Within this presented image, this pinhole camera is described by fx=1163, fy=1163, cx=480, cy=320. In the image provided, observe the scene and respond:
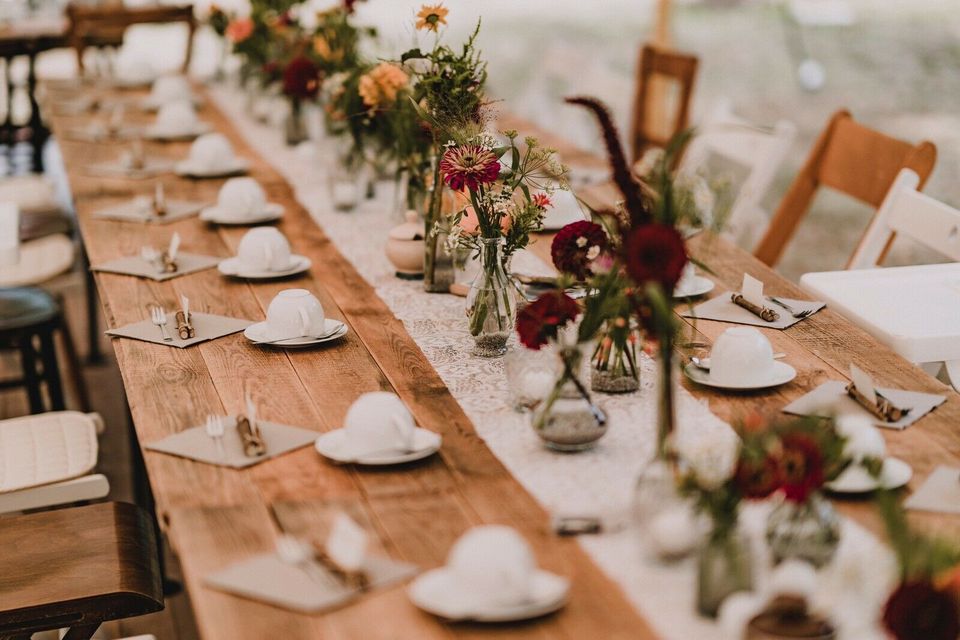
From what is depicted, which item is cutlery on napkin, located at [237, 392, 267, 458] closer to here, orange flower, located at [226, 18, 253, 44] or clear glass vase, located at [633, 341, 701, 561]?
clear glass vase, located at [633, 341, 701, 561]

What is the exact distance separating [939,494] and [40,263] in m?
2.81

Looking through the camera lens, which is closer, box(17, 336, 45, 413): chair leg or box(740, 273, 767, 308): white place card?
box(740, 273, 767, 308): white place card

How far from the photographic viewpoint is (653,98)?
3869mm

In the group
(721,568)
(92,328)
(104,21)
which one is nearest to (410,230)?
(721,568)

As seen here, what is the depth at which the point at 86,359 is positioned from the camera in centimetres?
420

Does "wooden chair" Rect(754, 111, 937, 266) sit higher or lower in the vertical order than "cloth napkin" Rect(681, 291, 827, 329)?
higher

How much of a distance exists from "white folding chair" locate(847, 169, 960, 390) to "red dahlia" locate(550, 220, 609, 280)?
3.08 ft

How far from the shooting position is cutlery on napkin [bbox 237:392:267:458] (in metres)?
1.53

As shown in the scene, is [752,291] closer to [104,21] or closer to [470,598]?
[470,598]

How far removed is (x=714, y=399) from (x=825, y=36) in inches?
157

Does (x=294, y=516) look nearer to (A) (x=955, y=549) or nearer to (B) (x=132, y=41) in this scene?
(A) (x=955, y=549)

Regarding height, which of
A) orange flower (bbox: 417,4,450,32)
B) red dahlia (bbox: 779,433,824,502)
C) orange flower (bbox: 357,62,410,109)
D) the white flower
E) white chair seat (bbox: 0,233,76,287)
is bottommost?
white chair seat (bbox: 0,233,76,287)

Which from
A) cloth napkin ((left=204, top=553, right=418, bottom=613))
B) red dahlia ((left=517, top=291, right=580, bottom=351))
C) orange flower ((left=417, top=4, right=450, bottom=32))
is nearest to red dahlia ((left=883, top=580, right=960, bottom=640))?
cloth napkin ((left=204, top=553, right=418, bottom=613))

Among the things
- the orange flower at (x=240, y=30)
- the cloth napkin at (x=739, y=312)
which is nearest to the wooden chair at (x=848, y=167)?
the cloth napkin at (x=739, y=312)
